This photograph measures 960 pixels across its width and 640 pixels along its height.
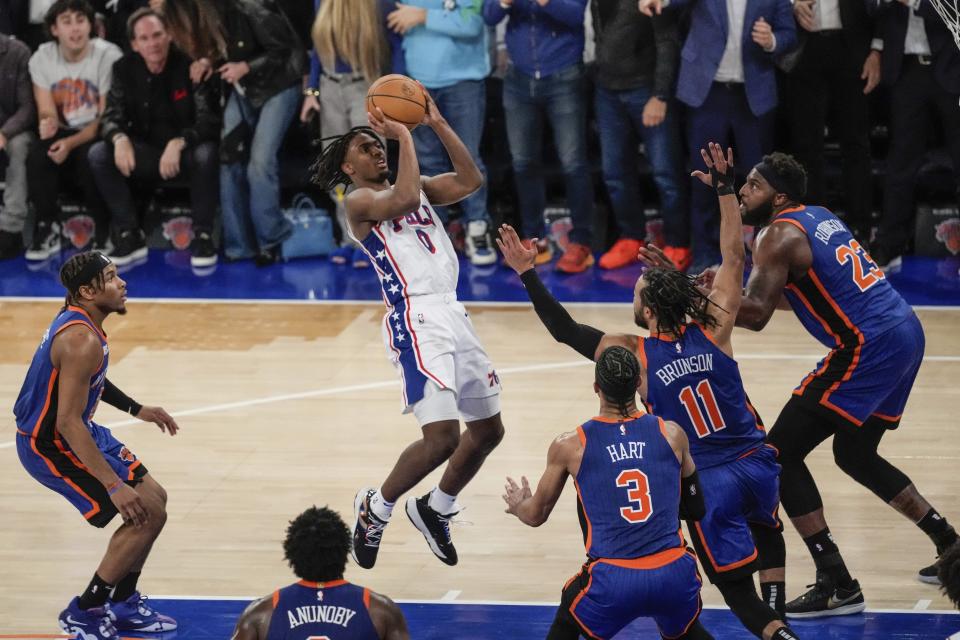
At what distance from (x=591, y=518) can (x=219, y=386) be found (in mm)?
5110

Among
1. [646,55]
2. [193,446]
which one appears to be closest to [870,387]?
[193,446]

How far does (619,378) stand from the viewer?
541cm

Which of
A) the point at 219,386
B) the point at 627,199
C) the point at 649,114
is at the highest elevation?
the point at 649,114

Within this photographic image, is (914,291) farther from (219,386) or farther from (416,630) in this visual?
(416,630)

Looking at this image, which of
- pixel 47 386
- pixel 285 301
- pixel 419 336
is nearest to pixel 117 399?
pixel 47 386

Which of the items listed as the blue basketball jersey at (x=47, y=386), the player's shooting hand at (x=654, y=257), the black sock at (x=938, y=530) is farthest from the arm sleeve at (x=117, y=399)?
the black sock at (x=938, y=530)

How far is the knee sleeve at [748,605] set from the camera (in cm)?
590

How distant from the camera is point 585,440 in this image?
5.41 metres

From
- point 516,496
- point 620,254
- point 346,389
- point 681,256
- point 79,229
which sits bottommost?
point 79,229

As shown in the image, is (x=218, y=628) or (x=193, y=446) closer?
(x=218, y=628)

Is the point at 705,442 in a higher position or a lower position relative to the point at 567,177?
higher

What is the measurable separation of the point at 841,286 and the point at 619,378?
1.76 metres

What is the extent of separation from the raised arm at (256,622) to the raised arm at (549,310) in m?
1.75

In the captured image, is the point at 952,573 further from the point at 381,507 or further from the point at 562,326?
the point at 381,507
